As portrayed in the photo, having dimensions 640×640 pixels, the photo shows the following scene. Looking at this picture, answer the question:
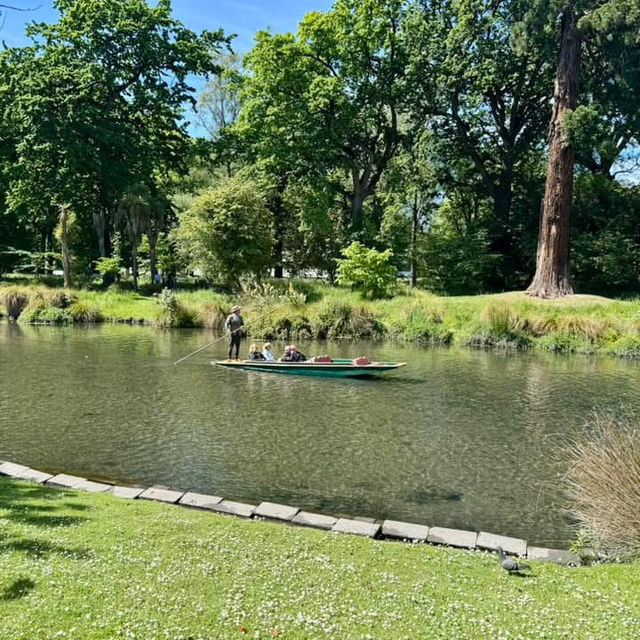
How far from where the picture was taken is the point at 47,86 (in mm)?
38031

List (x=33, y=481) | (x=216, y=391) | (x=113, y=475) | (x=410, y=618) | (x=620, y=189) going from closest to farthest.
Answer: (x=410, y=618) < (x=33, y=481) < (x=113, y=475) < (x=216, y=391) < (x=620, y=189)

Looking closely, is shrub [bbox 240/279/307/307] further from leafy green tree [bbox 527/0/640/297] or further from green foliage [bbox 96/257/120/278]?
green foliage [bbox 96/257/120/278]

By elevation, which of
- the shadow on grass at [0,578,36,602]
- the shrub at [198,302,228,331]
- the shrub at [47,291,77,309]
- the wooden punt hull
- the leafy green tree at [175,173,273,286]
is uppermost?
the leafy green tree at [175,173,273,286]

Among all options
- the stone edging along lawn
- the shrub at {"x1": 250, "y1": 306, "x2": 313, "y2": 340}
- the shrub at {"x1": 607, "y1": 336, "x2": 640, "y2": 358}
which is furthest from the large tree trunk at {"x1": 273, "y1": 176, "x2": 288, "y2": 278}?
the stone edging along lawn

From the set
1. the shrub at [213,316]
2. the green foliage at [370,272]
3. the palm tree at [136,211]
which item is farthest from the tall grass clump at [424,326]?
the palm tree at [136,211]

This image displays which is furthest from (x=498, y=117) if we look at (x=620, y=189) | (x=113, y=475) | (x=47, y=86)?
(x=113, y=475)

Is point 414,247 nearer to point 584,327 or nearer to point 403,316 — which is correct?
point 403,316

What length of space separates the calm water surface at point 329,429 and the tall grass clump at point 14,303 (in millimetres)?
12670

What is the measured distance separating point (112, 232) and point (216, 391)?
35642mm

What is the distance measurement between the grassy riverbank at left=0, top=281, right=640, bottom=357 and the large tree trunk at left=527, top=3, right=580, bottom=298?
1296 mm

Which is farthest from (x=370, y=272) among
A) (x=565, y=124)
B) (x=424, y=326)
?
(x=565, y=124)

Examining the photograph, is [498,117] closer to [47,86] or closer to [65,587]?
[47,86]

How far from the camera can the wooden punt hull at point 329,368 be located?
17828 mm

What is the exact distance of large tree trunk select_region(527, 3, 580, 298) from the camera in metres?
28.5
